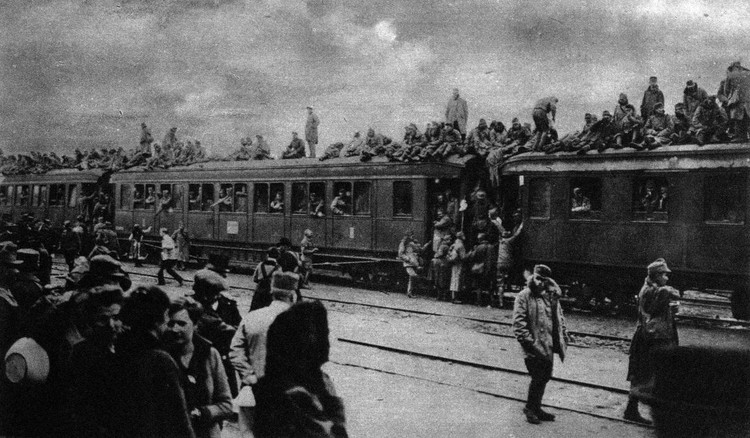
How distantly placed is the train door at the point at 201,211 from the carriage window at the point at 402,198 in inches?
234

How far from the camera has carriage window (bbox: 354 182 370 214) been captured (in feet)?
49.0

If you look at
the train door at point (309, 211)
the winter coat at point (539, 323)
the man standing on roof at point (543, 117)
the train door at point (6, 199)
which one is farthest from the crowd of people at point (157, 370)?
the train door at point (6, 199)

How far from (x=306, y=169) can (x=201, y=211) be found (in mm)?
4190

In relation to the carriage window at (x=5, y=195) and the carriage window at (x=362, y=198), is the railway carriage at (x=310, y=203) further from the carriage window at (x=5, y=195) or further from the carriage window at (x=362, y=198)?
the carriage window at (x=5, y=195)

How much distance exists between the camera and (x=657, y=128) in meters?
11.0

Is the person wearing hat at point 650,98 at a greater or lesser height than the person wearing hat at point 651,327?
greater

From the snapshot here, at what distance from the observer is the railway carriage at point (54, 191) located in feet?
65.2

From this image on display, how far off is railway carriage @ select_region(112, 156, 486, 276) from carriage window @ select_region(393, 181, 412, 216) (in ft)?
0.08

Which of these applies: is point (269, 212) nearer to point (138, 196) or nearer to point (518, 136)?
point (138, 196)

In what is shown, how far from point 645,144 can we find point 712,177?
1281 mm

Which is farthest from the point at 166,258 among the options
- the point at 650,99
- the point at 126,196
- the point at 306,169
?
the point at 650,99

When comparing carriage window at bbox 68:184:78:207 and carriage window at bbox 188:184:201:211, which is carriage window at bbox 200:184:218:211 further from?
carriage window at bbox 68:184:78:207

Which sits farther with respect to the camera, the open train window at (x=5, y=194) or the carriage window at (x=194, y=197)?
the open train window at (x=5, y=194)

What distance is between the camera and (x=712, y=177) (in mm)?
10289
